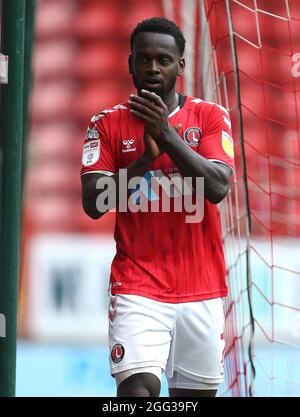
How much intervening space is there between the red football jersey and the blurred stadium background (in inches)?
34.2

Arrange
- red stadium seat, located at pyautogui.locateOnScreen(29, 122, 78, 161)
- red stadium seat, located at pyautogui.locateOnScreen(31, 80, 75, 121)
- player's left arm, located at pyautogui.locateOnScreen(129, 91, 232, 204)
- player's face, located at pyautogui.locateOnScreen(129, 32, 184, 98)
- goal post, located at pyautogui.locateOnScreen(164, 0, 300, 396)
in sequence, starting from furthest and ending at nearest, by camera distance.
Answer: red stadium seat, located at pyautogui.locateOnScreen(31, 80, 75, 121) → red stadium seat, located at pyautogui.locateOnScreen(29, 122, 78, 161) → goal post, located at pyautogui.locateOnScreen(164, 0, 300, 396) → player's face, located at pyautogui.locateOnScreen(129, 32, 184, 98) → player's left arm, located at pyautogui.locateOnScreen(129, 91, 232, 204)

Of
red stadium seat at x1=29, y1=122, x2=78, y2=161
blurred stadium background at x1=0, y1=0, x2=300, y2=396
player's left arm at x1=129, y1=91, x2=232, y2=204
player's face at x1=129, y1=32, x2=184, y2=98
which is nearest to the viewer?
player's left arm at x1=129, y1=91, x2=232, y2=204

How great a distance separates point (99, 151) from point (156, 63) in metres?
0.34

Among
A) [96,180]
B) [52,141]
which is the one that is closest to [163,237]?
[96,180]

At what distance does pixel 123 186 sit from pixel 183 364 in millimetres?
615

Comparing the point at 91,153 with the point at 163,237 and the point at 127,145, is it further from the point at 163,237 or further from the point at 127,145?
the point at 163,237

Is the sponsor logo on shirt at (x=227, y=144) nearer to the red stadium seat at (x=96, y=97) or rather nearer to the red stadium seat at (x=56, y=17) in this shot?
the red stadium seat at (x=96, y=97)

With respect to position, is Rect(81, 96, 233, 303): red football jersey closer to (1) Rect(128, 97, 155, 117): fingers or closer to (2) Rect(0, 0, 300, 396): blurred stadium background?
(1) Rect(128, 97, 155, 117): fingers

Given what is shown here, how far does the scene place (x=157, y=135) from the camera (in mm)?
2873

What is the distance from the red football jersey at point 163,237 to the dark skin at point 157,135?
9 centimetres

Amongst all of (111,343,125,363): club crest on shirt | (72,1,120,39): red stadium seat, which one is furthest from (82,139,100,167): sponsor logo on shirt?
(72,1,120,39): red stadium seat

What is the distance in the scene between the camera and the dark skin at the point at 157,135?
2877 mm

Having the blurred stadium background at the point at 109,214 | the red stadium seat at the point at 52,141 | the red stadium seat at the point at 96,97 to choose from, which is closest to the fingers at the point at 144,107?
the blurred stadium background at the point at 109,214

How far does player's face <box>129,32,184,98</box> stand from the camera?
303cm
